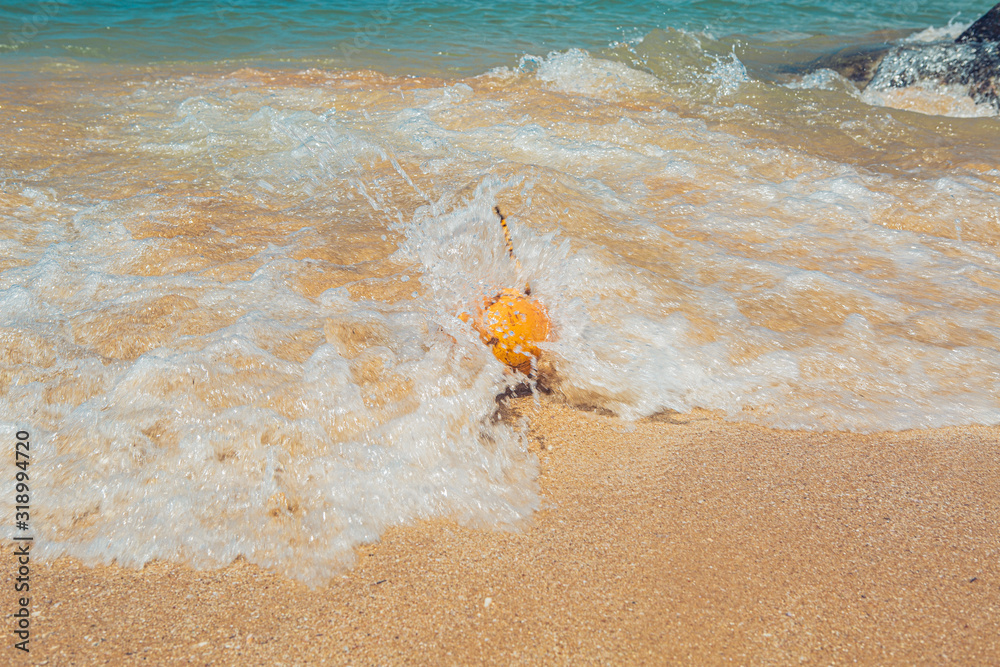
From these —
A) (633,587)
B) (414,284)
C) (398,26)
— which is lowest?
(633,587)

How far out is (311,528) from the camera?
78.1 inches

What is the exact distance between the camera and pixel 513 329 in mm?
2654

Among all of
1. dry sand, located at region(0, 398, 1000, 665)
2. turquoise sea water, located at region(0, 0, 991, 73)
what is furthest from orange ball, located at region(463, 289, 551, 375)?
turquoise sea water, located at region(0, 0, 991, 73)

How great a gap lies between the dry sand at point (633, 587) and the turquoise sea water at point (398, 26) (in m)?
7.26

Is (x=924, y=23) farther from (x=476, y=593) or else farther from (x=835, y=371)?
(x=476, y=593)

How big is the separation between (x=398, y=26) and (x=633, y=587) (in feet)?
35.7

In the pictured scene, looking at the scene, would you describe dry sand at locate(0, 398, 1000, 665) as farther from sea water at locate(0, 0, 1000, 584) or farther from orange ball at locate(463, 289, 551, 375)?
orange ball at locate(463, 289, 551, 375)

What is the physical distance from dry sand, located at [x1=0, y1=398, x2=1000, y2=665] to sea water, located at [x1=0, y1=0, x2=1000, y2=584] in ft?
0.45

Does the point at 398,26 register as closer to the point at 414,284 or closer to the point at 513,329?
the point at 414,284

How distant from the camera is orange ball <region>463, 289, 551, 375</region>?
2.64m

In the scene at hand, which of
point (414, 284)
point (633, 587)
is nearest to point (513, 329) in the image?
point (414, 284)

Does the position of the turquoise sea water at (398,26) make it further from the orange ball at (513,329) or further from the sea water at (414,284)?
the orange ball at (513,329)

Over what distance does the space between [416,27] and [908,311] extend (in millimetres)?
9742

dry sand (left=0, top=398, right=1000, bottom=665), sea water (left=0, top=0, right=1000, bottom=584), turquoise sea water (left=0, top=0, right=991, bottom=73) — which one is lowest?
dry sand (left=0, top=398, right=1000, bottom=665)
